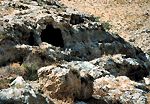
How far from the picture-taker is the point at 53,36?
20.4 meters

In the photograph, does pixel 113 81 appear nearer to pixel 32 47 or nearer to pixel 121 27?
pixel 32 47

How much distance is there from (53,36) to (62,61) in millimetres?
2480

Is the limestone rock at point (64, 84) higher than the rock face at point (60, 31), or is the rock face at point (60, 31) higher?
the limestone rock at point (64, 84)

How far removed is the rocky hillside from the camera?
1368cm

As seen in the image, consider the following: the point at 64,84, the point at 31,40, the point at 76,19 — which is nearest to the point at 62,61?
the point at 31,40

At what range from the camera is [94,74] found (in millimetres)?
17672

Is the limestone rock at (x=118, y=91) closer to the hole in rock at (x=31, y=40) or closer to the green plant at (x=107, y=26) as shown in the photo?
the hole in rock at (x=31, y=40)

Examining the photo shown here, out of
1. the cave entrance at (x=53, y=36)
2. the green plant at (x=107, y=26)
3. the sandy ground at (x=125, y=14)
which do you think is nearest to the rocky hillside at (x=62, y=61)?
the cave entrance at (x=53, y=36)

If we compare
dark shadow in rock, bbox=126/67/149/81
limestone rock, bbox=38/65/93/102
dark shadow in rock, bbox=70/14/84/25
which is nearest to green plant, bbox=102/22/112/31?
dark shadow in rock, bbox=70/14/84/25

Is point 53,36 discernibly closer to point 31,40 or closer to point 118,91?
point 31,40

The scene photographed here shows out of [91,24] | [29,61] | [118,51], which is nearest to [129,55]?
[118,51]

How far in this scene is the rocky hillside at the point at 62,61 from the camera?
13.7 metres

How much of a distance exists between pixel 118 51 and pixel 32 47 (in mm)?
6575

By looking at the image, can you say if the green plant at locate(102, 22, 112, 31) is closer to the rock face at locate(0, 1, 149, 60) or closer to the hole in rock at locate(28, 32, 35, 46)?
the rock face at locate(0, 1, 149, 60)
